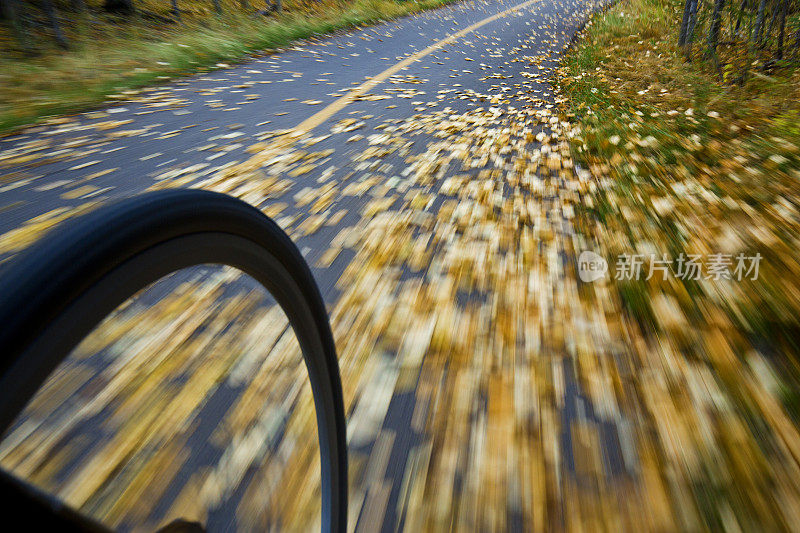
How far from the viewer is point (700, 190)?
3.45 m

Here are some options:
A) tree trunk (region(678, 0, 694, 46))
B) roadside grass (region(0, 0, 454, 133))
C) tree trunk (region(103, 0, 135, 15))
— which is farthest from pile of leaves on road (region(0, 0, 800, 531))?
tree trunk (region(103, 0, 135, 15))

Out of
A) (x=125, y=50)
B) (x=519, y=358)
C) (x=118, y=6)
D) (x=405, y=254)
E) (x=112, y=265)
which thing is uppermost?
(x=118, y=6)

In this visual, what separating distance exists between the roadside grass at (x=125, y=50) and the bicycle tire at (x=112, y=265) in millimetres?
4664

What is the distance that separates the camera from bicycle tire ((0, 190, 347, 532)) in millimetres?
528

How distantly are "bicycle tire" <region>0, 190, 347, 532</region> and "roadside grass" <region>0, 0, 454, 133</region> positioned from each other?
4664mm

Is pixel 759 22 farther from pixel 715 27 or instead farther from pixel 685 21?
pixel 685 21

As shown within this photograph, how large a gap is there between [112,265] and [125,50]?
27.7 feet

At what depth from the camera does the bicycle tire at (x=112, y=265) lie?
53 centimetres

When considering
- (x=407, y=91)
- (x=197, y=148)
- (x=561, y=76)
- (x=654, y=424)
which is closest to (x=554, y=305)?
(x=654, y=424)

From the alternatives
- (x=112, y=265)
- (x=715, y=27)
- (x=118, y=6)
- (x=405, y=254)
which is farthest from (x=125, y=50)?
(x=715, y=27)

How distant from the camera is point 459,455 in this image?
1.64 m

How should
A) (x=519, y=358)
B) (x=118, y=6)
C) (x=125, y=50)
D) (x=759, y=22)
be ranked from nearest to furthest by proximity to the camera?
1. (x=519, y=358)
2. (x=759, y=22)
3. (x=125, y=50)
4. (x=118, y=6)

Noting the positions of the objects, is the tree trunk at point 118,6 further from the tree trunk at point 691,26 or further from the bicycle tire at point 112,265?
the bicycle tire at point 112,265

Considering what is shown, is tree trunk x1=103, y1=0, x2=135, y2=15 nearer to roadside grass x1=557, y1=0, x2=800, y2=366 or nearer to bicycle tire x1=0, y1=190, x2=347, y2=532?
roadside grass x1=557, y1=0, x2=800, y2=366
